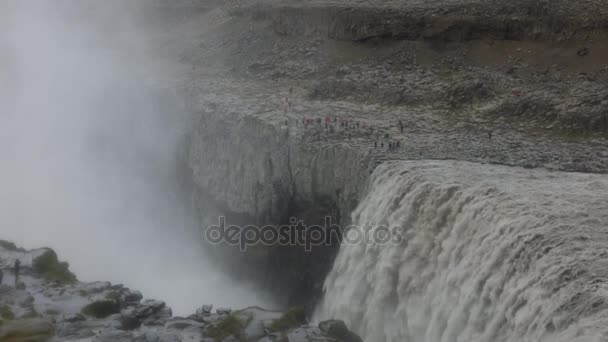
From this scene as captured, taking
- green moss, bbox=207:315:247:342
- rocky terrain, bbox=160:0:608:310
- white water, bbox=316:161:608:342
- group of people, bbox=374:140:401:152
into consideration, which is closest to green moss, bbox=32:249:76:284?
rocky terrain, bbox=160:0:608:310

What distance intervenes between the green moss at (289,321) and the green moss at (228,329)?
1067 millimetres

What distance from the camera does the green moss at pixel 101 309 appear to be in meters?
23.1

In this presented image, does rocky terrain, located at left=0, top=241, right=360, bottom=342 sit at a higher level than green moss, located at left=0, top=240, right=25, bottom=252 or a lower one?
lower

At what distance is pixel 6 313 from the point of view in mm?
22500

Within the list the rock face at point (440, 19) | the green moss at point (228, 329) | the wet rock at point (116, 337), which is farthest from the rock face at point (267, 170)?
the rock face at point (440, 19)

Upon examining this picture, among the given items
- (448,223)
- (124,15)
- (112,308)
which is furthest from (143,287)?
(124,15)

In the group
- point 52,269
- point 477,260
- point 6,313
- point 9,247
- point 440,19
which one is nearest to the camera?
point 477,260

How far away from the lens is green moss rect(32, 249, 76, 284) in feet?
87.2

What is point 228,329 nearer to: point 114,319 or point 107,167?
point 114,319

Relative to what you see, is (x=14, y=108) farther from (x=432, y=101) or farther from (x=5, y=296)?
(x=432, y=101)

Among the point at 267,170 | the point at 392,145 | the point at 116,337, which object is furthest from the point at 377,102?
the point at 116,337

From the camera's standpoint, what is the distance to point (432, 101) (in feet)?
99.4
